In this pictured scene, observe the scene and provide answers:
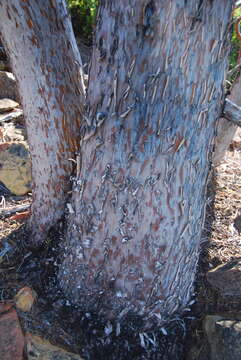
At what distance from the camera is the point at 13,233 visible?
2799 mm

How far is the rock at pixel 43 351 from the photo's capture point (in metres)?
1.99

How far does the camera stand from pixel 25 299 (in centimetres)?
223

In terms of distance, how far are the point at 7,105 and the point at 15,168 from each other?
135cm

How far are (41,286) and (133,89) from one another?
1429 millimetres

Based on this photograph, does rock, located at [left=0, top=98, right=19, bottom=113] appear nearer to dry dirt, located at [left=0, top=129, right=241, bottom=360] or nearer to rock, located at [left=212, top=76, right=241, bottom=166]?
dry dirt, located at [left=0, top=129, right=241, bottom=360]

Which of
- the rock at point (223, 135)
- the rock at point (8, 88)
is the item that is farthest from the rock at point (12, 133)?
the rock at point (223, 135)

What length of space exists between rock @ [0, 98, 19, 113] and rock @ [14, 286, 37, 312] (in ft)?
9.04

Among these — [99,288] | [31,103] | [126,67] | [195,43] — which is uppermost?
[195,43]

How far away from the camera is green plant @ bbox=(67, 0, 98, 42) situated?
6377 millimetres

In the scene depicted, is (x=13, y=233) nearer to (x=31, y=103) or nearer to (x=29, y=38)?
(x=31, y=103)

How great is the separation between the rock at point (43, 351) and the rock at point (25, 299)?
18 cm

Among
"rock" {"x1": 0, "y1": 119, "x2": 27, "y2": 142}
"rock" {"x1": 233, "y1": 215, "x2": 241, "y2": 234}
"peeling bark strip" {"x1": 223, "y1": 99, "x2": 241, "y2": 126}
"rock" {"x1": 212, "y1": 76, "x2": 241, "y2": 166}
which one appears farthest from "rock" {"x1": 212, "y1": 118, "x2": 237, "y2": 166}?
"rock" {"x1": 0, "y1": 119, "x2": 27, "y2": 142}

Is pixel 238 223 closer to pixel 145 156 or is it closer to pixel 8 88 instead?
pixel 145 156

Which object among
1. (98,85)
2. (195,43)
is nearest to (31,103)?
(98,85)
